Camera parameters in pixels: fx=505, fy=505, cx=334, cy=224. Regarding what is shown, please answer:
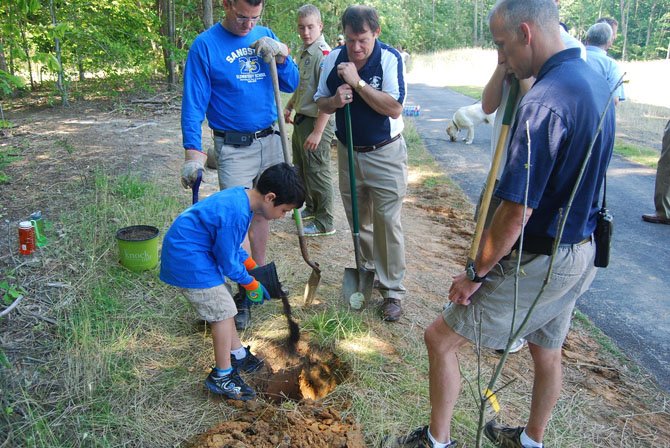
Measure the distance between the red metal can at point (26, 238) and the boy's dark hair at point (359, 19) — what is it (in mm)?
2749

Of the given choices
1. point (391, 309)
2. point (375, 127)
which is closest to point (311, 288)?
point (391, 309)

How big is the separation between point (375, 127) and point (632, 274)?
306cm

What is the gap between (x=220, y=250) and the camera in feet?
8.71

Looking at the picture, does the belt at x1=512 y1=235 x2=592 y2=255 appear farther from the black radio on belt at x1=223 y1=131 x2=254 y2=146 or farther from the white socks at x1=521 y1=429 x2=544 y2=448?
the black radio on belt at x1=223 y1=131 x2=254 y2=146

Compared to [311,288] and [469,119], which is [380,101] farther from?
[469,119]

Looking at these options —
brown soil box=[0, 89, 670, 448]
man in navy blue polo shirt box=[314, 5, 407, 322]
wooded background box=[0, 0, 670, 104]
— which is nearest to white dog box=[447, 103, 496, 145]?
brown soil box=[0, 89, 670, 448]

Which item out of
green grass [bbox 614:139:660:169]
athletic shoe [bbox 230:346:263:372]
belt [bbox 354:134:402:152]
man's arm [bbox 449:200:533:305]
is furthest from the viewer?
green grass [bbox 614:139:660:169]

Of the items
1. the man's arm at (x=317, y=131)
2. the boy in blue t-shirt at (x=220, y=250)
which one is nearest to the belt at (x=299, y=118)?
the man's arm at (x=317, y=131)

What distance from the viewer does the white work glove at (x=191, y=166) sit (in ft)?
10.2

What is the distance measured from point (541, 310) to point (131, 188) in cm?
438

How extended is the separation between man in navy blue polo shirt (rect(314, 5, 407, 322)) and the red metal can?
2.38 metres

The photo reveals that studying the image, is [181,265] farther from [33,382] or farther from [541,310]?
[541,310]

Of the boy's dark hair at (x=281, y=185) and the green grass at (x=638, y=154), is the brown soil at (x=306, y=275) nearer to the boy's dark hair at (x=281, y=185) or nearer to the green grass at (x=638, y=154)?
the boy's dark hair at (x=281, y=185)

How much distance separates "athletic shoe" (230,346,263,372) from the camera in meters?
3.11
